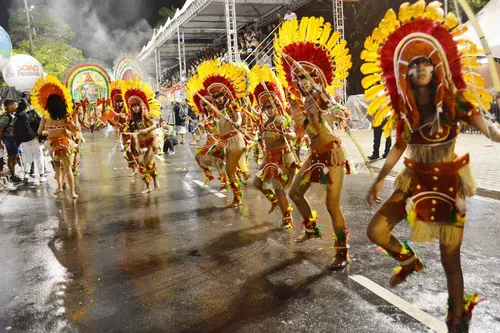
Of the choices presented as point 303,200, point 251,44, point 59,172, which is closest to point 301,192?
point 303,200

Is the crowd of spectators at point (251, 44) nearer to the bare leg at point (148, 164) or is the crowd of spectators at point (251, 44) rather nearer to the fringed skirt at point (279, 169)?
the bare leg at point (148, 164)

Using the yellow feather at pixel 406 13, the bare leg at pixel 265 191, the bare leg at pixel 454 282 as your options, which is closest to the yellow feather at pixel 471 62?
the yellow feather at pixel 406 13

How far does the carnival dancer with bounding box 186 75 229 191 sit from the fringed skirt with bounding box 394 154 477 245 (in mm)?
4916

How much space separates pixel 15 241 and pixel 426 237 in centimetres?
549

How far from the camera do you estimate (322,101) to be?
4594 mm

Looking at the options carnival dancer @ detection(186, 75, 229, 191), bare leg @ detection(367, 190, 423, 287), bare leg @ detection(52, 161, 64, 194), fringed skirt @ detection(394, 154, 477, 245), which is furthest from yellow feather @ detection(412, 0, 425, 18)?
bare leg @ detection(52, 161, 64, 194)

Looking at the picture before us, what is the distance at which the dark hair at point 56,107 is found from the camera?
30.8 feet

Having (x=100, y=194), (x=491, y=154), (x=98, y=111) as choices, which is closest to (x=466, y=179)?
(x=100, y=194)

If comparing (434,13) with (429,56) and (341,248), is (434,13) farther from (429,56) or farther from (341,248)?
(341,248)

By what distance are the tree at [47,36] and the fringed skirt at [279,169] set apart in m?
39.9

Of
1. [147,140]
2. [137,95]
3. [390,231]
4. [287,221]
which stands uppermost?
[137,95]

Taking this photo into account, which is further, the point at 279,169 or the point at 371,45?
the point at 279,169

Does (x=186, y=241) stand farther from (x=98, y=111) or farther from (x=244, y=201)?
(x=98, y=111)

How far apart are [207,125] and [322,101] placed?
413 centimetres
